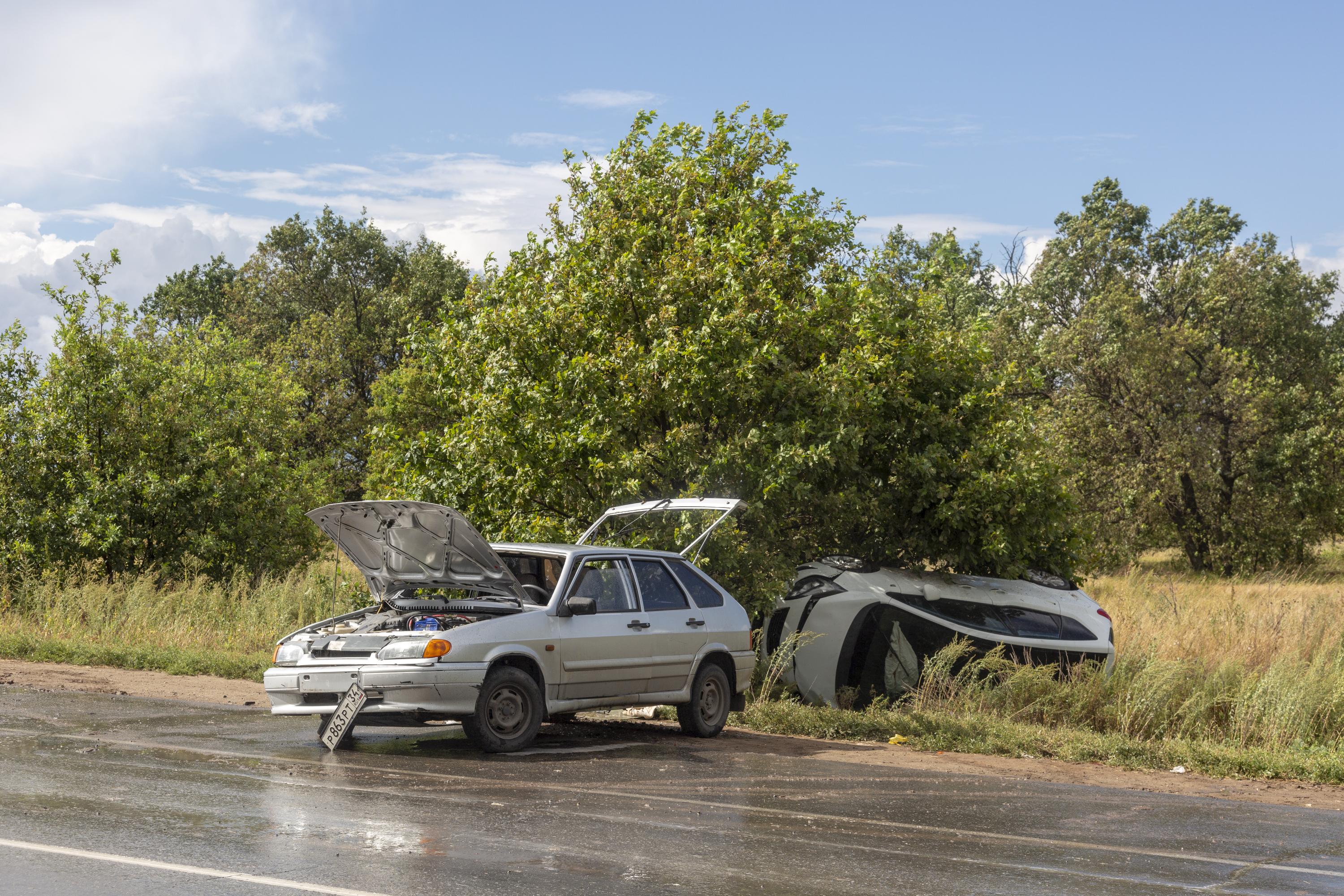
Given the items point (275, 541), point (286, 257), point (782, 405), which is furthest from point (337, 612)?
point (286, 257)

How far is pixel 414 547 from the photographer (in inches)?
416

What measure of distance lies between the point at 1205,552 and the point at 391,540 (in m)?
27.7

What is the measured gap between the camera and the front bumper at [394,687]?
30.4ft

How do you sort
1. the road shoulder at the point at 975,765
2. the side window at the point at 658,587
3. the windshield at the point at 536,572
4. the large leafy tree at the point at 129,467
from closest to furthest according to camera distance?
the road shoulder at the point at 975,765, the windshield at the point at 536,572, the side window at the point at 658,587, the large leafy tree at the point at 129,467

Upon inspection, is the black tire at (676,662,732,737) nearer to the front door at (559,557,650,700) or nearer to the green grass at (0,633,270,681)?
the front door at (559,557,650,700)

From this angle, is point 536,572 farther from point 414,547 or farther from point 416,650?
point 416,650

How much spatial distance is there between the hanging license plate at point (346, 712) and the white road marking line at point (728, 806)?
16 cm

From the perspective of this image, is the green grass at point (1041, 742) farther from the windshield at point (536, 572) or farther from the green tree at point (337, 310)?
the green tree at point (337, 310)

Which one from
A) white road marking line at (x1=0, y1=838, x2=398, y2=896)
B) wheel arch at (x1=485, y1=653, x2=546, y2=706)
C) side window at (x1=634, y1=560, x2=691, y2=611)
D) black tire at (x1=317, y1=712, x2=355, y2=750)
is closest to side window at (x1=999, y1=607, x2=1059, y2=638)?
side window at (x1=634, y1=560, x2=691, y2=611)

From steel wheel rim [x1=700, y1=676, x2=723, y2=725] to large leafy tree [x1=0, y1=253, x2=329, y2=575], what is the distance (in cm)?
1257

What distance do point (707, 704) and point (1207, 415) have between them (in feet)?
83.7

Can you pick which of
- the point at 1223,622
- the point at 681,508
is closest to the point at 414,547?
the point at 681,508

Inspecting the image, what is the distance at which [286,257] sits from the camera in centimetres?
5053

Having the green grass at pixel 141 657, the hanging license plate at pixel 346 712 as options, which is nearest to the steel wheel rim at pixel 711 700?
the hanging license plate at pixel 346 712
